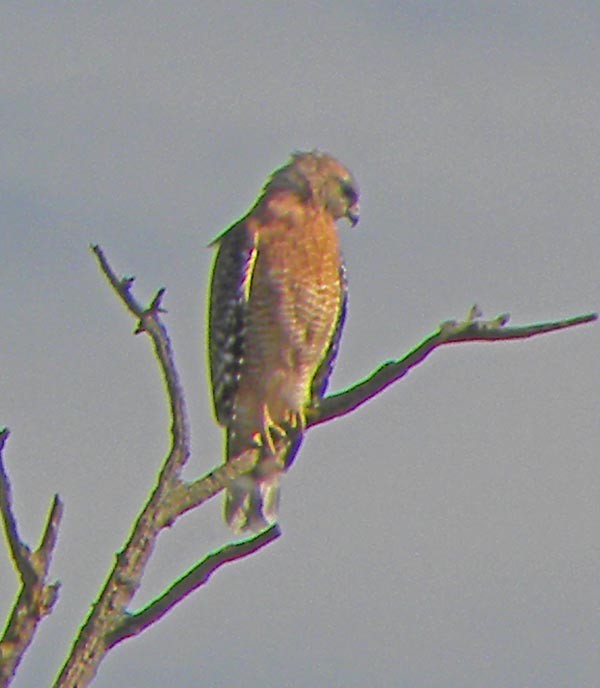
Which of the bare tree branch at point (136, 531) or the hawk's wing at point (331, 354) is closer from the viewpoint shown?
the bare tree branch at point (136, 531)

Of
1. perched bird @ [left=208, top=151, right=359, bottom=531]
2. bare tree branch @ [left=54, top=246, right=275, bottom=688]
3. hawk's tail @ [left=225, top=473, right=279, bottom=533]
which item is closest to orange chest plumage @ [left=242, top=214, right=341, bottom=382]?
perched bird @ [left=208, top=151, right=359, bottom=531]

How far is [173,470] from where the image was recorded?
8.05 meters

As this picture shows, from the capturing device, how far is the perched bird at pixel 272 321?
13750 millimetres

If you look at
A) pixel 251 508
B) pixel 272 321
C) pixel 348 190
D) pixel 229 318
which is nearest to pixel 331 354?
pixel 272 321

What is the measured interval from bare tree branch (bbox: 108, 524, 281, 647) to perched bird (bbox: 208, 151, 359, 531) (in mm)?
5982

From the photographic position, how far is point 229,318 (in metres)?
13.9

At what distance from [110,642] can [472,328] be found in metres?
2.07

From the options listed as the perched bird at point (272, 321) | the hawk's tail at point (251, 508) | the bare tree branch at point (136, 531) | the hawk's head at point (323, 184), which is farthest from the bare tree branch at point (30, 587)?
the hawk's head at point (323, 184)

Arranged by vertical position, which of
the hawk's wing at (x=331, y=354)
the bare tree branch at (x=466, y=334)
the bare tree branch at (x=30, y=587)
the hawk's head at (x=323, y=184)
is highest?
the hawk's head at (x=323, y=184)

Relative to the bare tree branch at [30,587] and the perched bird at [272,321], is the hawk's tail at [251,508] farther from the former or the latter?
the bare tree branch at [30,587]

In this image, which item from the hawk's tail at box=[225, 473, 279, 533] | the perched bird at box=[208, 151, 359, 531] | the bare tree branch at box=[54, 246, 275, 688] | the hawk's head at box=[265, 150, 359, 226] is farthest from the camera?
the hawk's head at box=[265, 150, 359, 226]

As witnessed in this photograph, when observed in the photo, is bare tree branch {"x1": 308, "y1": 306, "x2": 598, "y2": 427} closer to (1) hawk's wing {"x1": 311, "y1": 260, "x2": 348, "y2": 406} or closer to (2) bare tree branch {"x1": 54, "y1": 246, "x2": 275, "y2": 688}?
(2) bare tree branch {"x1": 54, "y1": 246, "x2": 275, "y2": 688}

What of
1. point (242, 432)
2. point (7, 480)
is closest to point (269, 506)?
point (242, 432)

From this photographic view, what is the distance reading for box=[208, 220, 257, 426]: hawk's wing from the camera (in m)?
13.9
